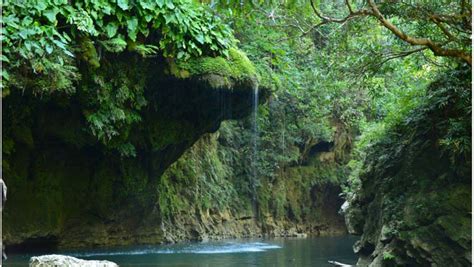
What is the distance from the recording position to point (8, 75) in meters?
9.66

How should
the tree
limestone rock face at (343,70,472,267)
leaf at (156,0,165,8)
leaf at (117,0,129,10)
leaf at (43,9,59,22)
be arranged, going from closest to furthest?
the tree
limestone rock face at (343,70,472,267)
leaf at (43,9,59,22)
leaf at (117,0,129,10)
leaf at (156,0,165,8)

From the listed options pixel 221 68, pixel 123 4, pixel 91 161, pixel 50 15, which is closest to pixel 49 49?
pixel 50 15

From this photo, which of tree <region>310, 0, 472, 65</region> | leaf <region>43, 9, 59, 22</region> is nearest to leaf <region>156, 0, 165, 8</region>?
leaf <region>43, 9, 59, 22</region>

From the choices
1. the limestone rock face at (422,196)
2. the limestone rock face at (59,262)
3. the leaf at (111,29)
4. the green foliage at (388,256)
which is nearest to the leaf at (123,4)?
the leaf at (111,29)

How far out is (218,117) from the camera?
16312 millimetres

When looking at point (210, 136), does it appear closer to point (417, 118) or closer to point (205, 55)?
point (205, 55)

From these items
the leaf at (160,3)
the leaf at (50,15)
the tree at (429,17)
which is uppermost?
the leaf at (160,3)

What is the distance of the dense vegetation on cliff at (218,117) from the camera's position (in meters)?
9.27

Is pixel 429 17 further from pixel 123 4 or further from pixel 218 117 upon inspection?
pixel 218 117

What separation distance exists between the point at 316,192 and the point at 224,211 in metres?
5.41

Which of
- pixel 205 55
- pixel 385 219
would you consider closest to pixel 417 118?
pixel 385 219

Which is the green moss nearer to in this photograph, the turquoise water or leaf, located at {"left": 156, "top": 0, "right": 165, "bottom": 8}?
leaf, located at {"left": 156, "top": 0, "right": 165, "bottom": 8}

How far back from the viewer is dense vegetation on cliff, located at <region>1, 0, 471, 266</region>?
9.27 metres

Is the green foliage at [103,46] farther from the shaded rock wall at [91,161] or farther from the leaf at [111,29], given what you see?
the shaded rock wall at [91,161]
